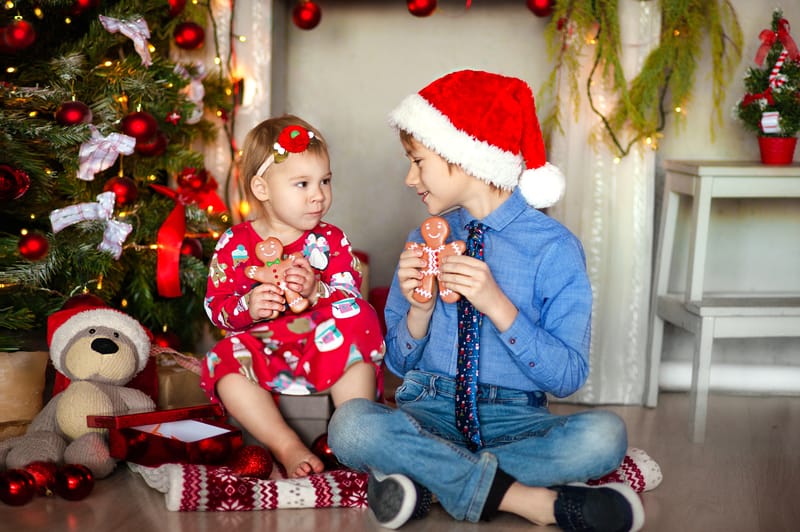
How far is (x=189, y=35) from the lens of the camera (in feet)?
9.37

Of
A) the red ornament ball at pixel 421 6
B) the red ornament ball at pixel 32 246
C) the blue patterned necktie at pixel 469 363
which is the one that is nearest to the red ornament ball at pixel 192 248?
the red ornament ball at pixel 32 246

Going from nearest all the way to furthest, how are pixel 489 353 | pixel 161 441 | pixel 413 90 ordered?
1. pixel 489 353
2. pixel 161 441
3. pixel 413 90

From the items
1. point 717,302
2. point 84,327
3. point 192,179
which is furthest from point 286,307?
point 717,302

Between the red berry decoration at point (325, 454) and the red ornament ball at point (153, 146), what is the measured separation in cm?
105

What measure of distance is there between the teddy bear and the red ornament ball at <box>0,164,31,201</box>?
320mm

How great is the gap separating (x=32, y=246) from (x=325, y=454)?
0.93m

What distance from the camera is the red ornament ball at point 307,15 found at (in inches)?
116

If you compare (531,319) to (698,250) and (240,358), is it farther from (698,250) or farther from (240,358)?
(698,250)

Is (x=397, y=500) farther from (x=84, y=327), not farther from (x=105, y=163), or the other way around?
(x=105, y=163)

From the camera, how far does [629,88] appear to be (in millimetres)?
2859

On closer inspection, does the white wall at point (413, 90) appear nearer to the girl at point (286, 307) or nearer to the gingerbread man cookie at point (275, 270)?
the girl at point (286, 307)

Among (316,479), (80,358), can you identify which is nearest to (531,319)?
(316,479)

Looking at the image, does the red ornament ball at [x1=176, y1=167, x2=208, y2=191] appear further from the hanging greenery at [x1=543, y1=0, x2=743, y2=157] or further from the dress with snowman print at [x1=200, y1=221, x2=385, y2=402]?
the hanging greenery at [x1=543, y1=0, x2=743, y2=157]

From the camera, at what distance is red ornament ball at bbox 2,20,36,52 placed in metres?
2.29
